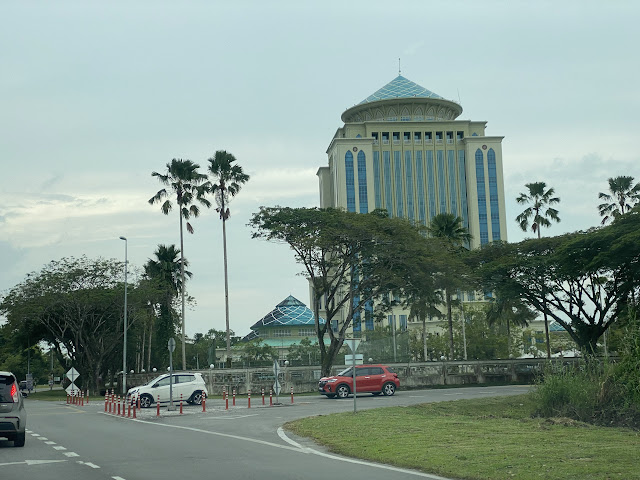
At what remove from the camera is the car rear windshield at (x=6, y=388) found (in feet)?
55.8

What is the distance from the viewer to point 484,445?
49.2 ft

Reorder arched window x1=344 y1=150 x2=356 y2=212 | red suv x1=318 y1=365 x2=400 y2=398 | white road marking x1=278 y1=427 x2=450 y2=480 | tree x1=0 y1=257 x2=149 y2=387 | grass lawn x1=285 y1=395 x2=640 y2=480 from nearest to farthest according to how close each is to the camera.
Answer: grass lawn x1=285 y1=395 x2=640 y2=480, white road marking x1=278 y1=427 x2=450 y2=480, red suv x1=318 y1=365 x2=400 y2=398, tree x1=0 y1=257 x2=149 y2=387, arched window x1=344 y1=150 x2=356 y2=212

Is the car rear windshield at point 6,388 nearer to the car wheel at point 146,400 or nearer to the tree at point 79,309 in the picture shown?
Answer: the car wheel at point 146,400

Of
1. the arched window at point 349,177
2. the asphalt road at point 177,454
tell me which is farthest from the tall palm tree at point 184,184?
the arched window at point 349,177

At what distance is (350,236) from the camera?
49.8m

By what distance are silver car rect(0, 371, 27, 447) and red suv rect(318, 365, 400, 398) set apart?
74.7 feet

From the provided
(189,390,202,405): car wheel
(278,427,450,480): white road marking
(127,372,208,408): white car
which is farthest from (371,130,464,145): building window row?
(278,427,450,480): white road marking

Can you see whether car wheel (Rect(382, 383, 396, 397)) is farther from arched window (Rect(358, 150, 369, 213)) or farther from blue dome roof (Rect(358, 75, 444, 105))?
blue dome roof (Rect(358, 75, 444, 105))

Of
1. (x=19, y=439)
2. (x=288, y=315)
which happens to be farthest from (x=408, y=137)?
(x=19, y=439)

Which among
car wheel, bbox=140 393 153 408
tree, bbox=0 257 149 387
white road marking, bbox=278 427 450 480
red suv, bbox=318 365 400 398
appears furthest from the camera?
tree, bbox=0 257 149 387

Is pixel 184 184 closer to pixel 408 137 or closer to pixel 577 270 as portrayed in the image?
pixel 577 270

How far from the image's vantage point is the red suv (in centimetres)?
3894

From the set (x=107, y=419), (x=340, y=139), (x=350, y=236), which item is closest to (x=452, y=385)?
(x=350, y=236)

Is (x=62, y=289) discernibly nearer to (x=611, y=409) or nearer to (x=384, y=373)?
(x=384, y=373)
